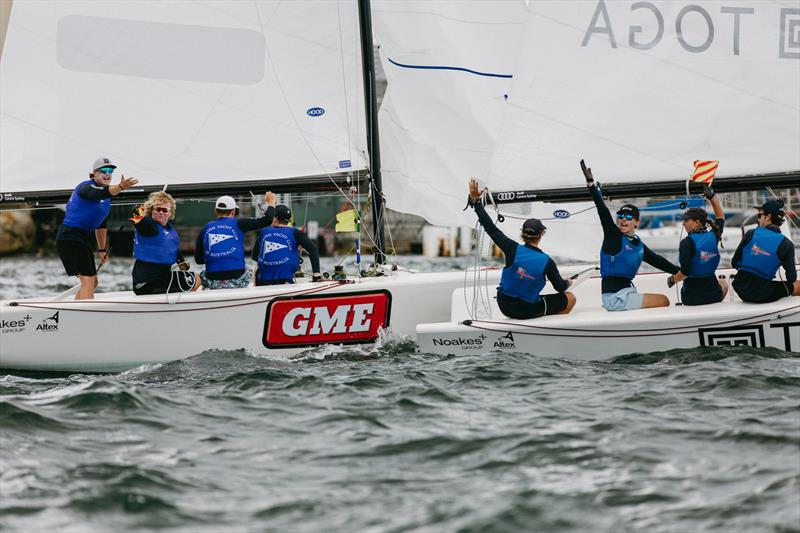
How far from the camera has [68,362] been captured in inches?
370

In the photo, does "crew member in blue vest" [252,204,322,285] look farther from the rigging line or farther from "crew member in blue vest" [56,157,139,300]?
"crew member in blue vest" [56,157,139,300]

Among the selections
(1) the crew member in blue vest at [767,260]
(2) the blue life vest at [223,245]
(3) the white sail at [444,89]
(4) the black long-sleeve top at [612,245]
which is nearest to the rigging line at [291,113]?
(3) the white sail at [444,89]

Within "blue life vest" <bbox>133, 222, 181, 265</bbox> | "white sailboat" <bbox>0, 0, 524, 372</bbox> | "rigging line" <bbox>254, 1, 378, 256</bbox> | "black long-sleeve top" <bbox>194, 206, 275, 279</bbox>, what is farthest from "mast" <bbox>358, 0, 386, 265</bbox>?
"blue life vest" <bbox>133, 222, 181, 265</bbox>

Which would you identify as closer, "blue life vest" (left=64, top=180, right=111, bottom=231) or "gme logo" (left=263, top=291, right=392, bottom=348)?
"gme logo" (left=263, top=291, right=392, bottom=348)

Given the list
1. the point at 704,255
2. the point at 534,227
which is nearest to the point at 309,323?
the point at 534,227

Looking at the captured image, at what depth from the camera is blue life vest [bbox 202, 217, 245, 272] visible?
9633mm

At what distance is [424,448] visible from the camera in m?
5.46

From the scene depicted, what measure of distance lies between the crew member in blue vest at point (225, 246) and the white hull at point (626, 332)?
223 cm

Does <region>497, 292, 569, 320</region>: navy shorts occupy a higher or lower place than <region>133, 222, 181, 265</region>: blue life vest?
lower

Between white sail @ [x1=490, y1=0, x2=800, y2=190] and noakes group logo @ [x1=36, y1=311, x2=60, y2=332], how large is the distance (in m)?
4.04

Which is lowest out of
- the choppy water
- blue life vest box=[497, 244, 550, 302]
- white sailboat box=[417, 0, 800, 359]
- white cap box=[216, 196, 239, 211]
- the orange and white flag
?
the choppy water

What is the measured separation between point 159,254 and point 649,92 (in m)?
4.47

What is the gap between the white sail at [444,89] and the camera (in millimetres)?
11203

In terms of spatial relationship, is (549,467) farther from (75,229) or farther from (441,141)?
(441,141)
